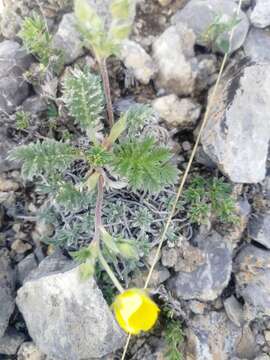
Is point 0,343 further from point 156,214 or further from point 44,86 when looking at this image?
point 44,86

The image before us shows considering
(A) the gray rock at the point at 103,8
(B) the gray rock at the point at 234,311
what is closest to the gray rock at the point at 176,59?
(A) the gray rock at the point at 103,8

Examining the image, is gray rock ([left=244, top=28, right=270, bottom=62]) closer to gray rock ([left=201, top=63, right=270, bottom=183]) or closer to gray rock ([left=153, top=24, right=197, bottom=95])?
gray rock ([left=201, top=63, right=270, bottom=183])

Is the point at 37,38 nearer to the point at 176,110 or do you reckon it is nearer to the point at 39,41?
the point at 39,41

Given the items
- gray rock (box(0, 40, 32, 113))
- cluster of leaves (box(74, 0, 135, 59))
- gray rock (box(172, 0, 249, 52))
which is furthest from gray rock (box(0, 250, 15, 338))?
gray rock (box(172, 0, 249, 52))

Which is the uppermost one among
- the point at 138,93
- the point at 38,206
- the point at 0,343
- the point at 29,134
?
the point at 138,93

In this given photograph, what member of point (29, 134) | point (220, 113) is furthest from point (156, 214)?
point (29, 134)
